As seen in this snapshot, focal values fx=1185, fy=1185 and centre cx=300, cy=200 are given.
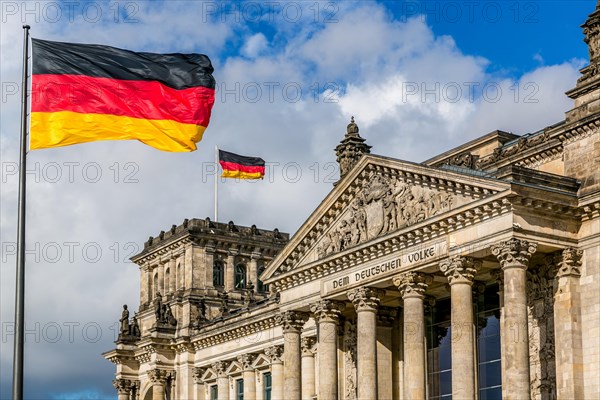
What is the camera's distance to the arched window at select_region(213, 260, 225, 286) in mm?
79363

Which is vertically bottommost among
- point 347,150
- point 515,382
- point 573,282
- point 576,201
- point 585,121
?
point 515,382

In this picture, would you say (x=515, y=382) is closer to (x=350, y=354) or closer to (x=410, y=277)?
(x=410, y=277)

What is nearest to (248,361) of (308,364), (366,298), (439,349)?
(308,364)

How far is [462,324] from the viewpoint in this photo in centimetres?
4388

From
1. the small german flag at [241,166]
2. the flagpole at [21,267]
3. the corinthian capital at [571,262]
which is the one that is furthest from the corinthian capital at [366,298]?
the small german flag at [241,166]

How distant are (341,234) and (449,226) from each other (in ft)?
25.3

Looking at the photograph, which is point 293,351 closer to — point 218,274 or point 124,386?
point 218,274

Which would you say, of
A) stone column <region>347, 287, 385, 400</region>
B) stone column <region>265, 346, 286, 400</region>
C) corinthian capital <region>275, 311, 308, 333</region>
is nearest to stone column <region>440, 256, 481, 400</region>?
stone column <region>347, 287, 385, 400</region>

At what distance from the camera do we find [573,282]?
142 ft

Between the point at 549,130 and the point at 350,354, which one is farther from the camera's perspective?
the point at 350,354

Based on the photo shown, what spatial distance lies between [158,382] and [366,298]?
29922 mm

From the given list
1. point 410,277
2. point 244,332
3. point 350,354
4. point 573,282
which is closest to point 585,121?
point 573,282

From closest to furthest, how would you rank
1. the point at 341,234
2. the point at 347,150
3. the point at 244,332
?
the point at 341,234 < the point at 347,150 < the point at 244,332

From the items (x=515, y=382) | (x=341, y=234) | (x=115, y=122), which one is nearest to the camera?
(x=115, y=122)
